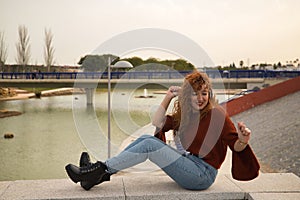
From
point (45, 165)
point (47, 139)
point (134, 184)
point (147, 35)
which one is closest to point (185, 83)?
point (147, 35)

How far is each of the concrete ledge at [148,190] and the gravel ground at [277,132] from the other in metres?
2.00

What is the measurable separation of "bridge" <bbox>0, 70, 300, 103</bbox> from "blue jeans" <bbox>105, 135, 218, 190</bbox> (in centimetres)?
52

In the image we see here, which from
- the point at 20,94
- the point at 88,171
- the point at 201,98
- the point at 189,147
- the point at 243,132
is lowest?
the point at 20,94

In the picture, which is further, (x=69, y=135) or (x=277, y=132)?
(x=69, y=135)

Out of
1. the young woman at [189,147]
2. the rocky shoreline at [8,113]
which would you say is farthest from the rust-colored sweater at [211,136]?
the rocky shoreline at [8,113]

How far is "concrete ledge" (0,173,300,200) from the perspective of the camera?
7.68ft

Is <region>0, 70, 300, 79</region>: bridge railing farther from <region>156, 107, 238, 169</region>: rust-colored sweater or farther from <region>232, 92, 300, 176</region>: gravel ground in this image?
<region>232, 92, 300, 176</region>: gravel ground

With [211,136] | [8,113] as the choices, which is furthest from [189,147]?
[8,113]

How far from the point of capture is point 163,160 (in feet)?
7.45

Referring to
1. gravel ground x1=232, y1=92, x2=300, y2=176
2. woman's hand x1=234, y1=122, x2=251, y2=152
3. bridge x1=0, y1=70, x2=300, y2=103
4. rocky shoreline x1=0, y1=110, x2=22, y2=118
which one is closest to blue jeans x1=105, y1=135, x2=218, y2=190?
woman's hand x1=234, y1=122, x2=251, y2=152

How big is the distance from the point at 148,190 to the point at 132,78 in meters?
1.41

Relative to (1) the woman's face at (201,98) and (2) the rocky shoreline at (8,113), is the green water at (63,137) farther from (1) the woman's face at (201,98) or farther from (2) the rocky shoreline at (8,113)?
(2) the rocky shoreline at (8,113)

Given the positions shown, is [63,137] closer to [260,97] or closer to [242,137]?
[260,97]

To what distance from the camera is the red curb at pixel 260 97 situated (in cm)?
1083
